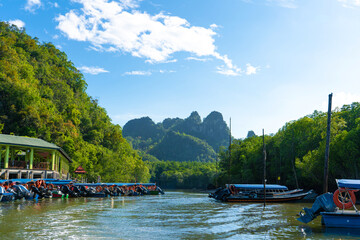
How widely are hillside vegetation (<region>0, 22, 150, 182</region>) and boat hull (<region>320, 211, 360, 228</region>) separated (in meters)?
56.6

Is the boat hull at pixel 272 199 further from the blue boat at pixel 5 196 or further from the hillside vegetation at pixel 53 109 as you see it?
the hillside vegetation at pixel 53 109

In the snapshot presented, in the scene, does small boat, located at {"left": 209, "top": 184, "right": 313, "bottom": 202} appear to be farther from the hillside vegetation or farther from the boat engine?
the hillside vegetation

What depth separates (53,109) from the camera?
76.5 meters

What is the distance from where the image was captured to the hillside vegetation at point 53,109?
62469 mm

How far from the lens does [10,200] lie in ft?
119

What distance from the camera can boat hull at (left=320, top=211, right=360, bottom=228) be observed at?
19.0m

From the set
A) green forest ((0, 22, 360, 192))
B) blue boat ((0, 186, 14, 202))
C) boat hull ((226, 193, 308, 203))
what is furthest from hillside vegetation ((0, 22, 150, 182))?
boat hull ((226, 193, 308, 203))

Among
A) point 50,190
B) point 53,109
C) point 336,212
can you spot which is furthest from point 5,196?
point 53,109

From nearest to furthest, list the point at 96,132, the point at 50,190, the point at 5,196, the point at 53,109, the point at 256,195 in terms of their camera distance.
A: the point at 5,196 < the point at 50,190 < the point at 256,195 < the point at 53,109 < the point at 96,132

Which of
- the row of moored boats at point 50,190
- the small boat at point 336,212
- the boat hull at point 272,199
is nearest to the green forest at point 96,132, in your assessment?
the boat hull at point 272,199

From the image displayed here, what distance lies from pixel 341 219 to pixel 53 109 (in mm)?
70766

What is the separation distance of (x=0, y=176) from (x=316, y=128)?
184 feet

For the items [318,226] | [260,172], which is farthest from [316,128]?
[318,226]

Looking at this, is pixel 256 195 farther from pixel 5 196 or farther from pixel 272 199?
pixel 5 196
